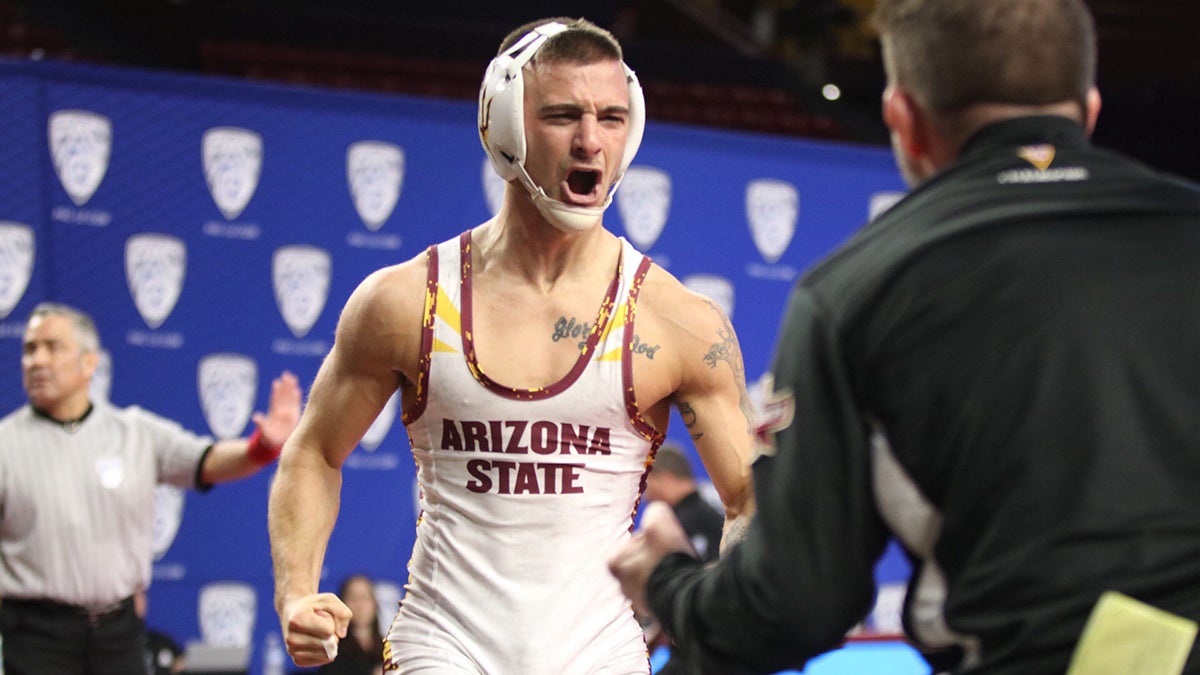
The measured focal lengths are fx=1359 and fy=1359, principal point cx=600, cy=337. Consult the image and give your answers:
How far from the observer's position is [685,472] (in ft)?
20.2

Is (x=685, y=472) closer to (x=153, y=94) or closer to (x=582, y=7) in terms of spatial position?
(x=153, y=94)

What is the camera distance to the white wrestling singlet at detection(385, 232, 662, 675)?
8.97 feet

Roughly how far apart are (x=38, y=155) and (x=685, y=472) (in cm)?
338

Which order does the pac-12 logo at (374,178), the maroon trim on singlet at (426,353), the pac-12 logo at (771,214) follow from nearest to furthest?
1. the maroon trim on singlet at (426,353)
2. the pac-12 logo at (374,178)
3. the pac-12 logo at (771,214)

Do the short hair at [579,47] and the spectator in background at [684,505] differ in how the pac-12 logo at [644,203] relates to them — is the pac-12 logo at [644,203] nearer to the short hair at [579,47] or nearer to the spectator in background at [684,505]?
the spectator in background at [684,505]

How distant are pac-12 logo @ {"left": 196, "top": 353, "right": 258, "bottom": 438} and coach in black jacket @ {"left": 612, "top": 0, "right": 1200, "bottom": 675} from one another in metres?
5.42

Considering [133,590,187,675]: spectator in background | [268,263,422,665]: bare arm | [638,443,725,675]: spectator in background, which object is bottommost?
[133,590,187,675]: spectator in background

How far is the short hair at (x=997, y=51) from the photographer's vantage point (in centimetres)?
151

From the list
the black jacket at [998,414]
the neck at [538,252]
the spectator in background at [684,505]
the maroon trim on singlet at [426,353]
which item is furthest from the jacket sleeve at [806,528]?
the spectator in background at [684,505]

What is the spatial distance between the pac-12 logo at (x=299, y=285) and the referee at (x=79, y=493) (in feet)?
3.20

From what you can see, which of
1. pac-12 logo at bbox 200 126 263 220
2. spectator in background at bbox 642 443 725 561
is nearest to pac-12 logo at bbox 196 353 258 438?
pac-12 logo at bbox 200 126 263 220

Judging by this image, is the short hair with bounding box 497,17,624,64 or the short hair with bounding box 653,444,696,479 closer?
the short hair with bounding box 497,17,624,64

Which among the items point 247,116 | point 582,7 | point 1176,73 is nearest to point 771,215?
point 582,7

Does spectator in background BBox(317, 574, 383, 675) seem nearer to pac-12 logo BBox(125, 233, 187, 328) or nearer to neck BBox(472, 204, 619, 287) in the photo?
pac-12 logo BBox(125, 233, 187, 328)
